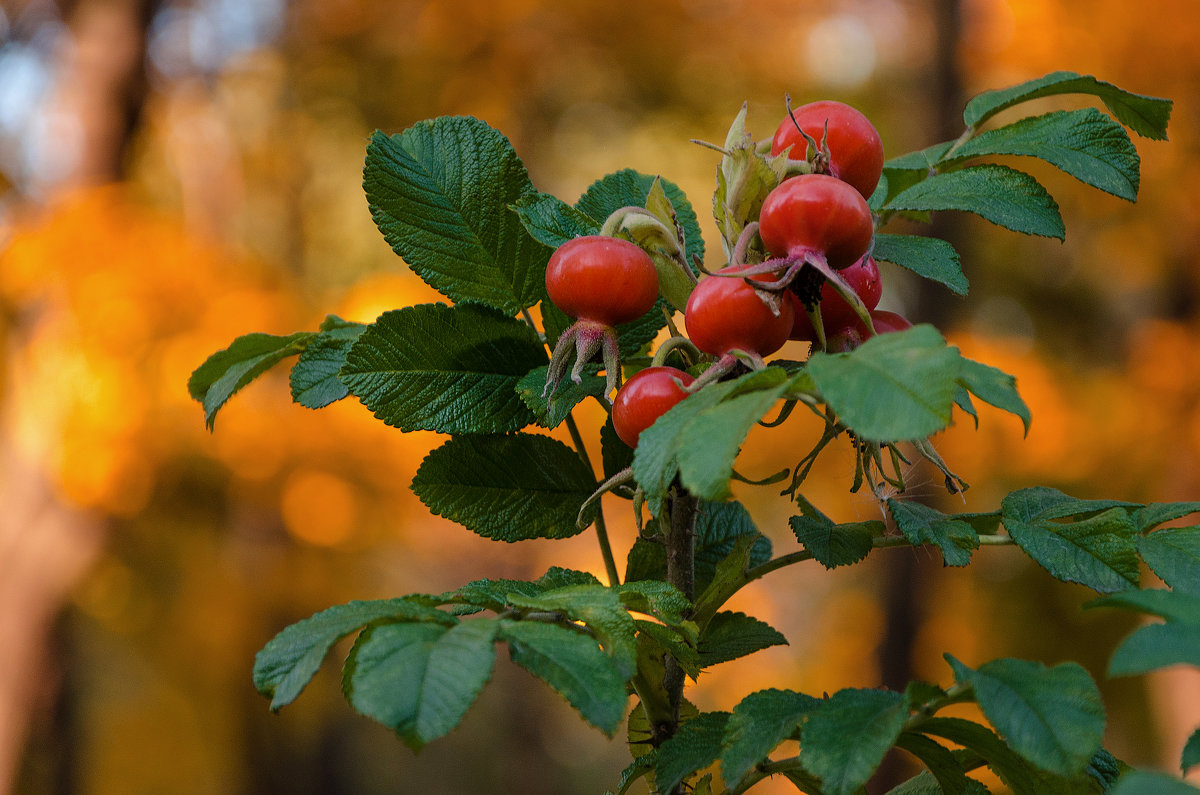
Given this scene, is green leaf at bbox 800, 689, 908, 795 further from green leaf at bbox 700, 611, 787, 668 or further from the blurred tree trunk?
the blurred tree trunk

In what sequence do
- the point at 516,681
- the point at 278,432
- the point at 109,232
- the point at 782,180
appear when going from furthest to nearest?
the point at 516,681 < the point at 278,432 < the point at 109,232 < the point at 782,180

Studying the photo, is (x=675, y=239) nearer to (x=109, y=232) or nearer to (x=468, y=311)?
(x=468, y=311)

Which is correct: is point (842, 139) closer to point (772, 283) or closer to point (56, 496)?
point (772, 283)

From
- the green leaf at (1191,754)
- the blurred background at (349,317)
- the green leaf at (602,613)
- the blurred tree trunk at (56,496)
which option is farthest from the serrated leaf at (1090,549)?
the blurred tree trunk at (56,496)

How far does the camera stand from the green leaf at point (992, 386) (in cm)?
33

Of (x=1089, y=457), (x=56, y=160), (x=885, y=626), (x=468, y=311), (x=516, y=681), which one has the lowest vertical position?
(x=516, y=681)

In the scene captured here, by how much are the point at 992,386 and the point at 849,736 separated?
15 cm

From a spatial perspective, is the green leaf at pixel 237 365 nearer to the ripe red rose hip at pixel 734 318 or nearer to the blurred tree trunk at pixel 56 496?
the ripe red rose hip at pixel 734 318

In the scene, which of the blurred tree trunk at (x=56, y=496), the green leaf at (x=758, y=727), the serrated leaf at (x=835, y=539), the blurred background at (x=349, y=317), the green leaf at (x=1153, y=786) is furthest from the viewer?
the blurred background at (x=349, y=317)

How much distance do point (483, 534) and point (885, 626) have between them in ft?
10.2

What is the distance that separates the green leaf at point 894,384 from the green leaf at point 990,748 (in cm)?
17

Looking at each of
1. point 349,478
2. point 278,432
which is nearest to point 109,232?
point 278,432

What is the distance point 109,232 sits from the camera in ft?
10.2

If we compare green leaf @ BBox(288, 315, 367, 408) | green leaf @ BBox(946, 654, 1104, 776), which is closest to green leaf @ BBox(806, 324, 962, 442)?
green leaf @ BBox(946, 654, 1104, 776)
